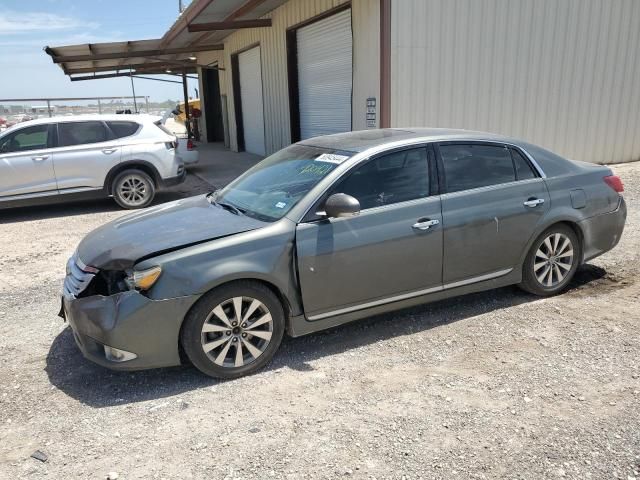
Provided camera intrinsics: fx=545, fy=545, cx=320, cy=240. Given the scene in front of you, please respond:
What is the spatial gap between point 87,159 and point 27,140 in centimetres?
98

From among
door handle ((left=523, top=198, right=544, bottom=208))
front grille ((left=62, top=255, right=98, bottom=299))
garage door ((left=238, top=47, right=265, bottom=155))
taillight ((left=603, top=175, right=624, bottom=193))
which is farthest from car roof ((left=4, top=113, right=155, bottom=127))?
taillight ((left=603, top=175, right=624, bottom=193))

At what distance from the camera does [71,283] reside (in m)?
3.83

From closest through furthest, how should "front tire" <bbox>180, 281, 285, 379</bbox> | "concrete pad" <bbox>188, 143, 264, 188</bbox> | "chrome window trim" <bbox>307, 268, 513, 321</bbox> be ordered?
1. "front tire" <bbox>180, 281, 285, 379</bbox>
2. "chrome window trim" <bbox>307, 268, 513, 321</bbox>
3. "concrete pad" <bbox>188, 143, 264, 188</bbox>

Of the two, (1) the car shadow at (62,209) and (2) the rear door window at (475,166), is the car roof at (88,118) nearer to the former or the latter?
(1) the car shadow at (62,209)

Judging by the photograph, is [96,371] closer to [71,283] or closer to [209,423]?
[71,283]

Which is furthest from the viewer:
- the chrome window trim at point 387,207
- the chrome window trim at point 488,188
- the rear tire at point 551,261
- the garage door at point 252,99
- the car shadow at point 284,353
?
the garage door at point 252,99

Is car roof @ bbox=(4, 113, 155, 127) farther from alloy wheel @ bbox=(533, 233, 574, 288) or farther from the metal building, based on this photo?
alloy wheel @ bbox=(533, 233, 574, 288)

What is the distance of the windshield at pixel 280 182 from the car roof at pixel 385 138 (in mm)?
109

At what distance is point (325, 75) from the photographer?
11.8m

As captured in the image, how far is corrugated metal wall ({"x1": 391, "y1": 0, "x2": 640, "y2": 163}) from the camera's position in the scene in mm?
9297

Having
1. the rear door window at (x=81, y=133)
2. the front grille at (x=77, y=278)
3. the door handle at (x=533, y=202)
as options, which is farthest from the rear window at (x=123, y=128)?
the door handle at (x=533, y=202)

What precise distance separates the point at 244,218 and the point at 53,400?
5.68ft

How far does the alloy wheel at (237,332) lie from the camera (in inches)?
139

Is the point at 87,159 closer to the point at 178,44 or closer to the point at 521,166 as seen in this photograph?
the point at 521,166
